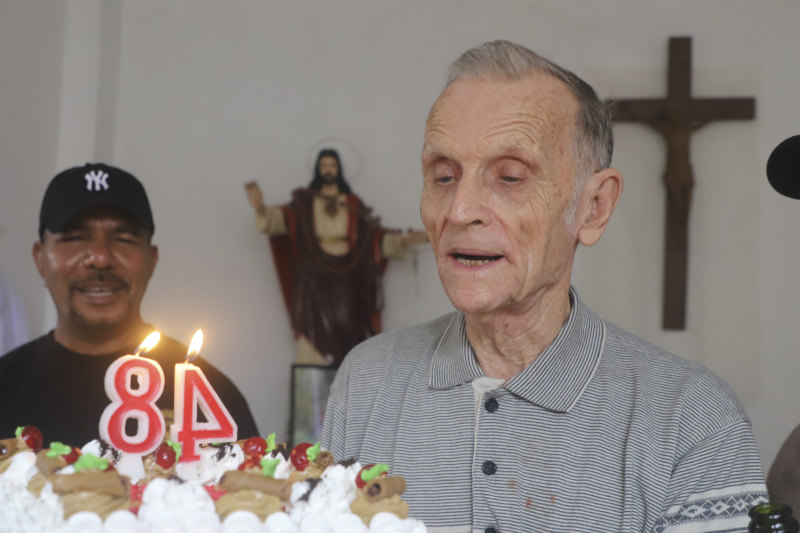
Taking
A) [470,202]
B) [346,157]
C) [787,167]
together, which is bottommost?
[470,202]

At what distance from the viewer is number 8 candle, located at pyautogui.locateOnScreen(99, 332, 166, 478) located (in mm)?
1049

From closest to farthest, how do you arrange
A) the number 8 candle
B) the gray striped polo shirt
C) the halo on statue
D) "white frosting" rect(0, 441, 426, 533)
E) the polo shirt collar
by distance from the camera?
"white frosting" rect(0, 441, 426, 533), the number 8 candle, the gray striped polo shirt, the polo shirt collar, the halo on statue

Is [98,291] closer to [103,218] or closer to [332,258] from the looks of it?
[103,218]

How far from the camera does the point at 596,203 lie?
4.83 ft

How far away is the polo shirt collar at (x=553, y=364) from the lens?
1.37 metres

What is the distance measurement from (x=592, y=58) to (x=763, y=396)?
1679 mm

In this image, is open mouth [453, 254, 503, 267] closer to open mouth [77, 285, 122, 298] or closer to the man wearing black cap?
the man wearing black cap

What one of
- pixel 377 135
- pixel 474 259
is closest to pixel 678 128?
pixel 377 135

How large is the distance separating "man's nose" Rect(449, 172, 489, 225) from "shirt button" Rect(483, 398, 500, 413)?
0.29 metres

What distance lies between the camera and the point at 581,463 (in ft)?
4.32

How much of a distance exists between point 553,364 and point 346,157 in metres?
2.77

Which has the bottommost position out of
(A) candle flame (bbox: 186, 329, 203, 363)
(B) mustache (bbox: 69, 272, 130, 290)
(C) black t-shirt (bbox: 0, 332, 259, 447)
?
(C) black t-shirt (bbox: 0, 332, 259, 447)

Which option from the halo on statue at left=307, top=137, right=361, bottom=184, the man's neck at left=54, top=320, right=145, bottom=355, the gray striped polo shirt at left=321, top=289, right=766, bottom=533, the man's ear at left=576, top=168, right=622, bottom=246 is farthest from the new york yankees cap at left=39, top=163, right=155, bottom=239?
the halo on statue at left=307, top=137, right=361, bottom=184

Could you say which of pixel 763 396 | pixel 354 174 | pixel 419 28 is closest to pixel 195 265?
pixel 354 174
